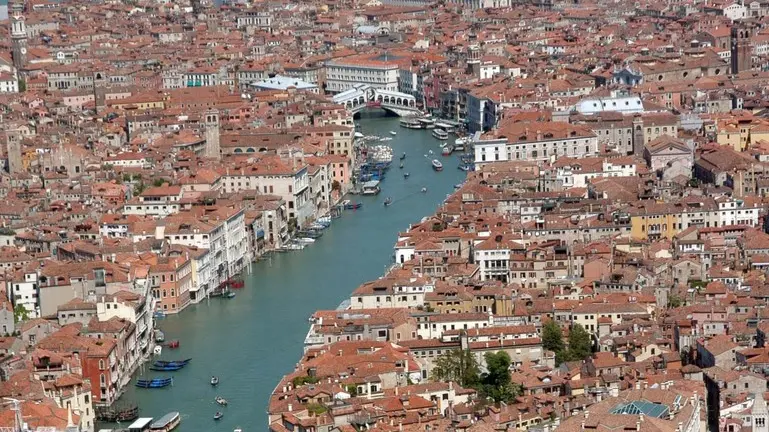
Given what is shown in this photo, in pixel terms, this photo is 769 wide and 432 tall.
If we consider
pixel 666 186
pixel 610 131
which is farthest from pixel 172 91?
pixel 666 186

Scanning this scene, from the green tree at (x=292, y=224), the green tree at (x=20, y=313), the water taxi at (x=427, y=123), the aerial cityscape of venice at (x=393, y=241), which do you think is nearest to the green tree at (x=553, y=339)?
the aerial cityscape of venice at (x=393, y=241)

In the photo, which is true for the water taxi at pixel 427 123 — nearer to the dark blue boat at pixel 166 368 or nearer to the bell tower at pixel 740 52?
the bell tower at pixel 740 52

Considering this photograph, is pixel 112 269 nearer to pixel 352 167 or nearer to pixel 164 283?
pixel 164 283

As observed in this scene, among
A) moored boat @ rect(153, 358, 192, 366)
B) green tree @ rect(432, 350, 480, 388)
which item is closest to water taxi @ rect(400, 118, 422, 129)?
moored boat @ rect(153, 358, 192, 366)

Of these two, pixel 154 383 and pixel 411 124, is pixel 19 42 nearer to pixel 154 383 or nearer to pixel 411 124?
pixel 411 124

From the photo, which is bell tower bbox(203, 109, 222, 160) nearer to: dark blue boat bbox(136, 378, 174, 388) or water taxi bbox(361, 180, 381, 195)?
water taxi bbox(361, 180, 381, 195)

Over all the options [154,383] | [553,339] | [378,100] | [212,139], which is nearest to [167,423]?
[154,383]

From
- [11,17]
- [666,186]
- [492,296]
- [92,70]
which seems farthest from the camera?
[11,17]
